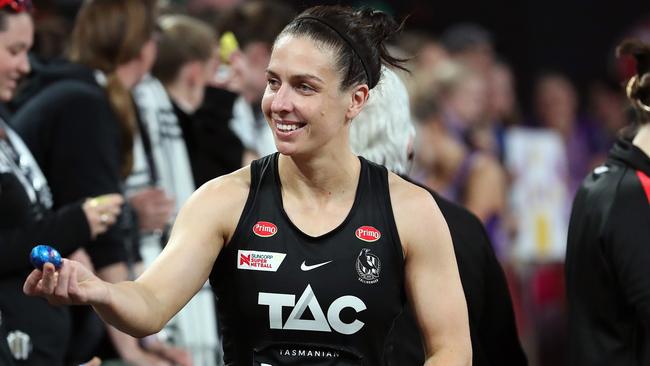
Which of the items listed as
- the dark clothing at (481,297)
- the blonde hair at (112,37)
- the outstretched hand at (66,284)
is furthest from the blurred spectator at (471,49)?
the outstretched hand at (66,284)

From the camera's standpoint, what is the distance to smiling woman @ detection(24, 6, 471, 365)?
10.7ft

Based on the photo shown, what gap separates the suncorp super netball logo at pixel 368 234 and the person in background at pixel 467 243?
0.92 meters

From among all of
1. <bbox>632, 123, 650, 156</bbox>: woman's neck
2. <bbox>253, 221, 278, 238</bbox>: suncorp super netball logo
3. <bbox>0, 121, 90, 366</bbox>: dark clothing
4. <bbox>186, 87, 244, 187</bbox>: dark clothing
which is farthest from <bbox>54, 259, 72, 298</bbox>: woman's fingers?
<bbox>186, 87, 244, 187</bbox>: dark clothing

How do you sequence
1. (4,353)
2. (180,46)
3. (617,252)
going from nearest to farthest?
(4,353) < (617,252) < (180,46)

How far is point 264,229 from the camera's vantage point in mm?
3320

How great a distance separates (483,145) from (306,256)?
5.51 m

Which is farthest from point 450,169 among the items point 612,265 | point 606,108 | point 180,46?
point 606,108

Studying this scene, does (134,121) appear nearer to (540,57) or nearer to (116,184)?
(116,184)

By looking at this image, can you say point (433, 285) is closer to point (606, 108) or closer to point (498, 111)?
point (498, 111)

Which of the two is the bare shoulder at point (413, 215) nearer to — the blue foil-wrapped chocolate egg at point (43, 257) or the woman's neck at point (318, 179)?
the woman's neck at point (318, 179)

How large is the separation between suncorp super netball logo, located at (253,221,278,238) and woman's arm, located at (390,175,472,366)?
1.11ft

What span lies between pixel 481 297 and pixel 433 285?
921 millimetres

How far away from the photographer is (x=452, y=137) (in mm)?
8578

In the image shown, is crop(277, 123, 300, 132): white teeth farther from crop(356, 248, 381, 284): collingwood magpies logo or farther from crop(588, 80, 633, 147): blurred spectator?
crop(588, 80, 633, 147): blurred spectator
